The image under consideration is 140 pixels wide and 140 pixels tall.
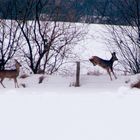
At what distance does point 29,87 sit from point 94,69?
3.43m

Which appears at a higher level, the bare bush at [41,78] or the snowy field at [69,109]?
the bare bush at [41,78]

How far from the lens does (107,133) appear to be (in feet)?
24.2

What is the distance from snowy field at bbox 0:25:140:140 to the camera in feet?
24.2

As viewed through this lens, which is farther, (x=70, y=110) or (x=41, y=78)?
(x=41, y=78)

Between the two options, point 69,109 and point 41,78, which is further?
point 41,78

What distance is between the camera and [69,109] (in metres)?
8.96

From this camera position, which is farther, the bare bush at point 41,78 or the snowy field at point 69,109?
the bare bush at point 41,78

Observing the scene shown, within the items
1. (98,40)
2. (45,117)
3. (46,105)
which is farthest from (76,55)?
(45,117)

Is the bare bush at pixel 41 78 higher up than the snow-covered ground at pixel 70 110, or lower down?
higher up

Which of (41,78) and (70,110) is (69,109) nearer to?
(70,110)

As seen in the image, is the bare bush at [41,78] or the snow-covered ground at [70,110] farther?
the bare bush at [41,78]

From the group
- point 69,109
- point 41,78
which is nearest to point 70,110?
point 69,109

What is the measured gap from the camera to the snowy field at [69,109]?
7.37 m

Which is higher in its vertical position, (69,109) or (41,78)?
(41,78)
